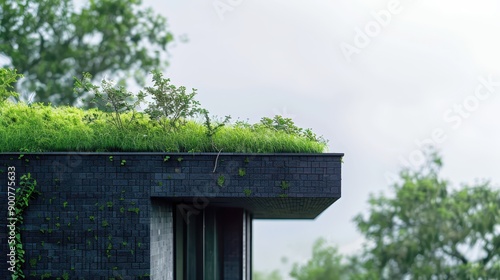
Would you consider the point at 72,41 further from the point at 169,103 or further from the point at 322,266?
the point at 169,103

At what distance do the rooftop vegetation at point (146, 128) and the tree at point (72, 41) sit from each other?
12.8m

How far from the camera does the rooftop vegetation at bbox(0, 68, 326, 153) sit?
807 cm

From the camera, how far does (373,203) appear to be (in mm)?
26125

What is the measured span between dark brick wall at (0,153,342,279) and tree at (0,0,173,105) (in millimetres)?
14219

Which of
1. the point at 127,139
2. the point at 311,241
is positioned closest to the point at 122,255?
the point at 127,139

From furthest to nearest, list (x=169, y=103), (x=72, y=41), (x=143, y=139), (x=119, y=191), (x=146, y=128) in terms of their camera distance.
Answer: (x=72, y=41) < (x=169, y=103) < (x=146, y=128) < (x=143, y=139) < (x=119, y=191)

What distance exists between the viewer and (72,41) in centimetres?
2261

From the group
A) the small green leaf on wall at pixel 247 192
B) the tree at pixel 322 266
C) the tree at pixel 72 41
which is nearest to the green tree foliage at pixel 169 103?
the small green leaf on wall at pixel 247 192

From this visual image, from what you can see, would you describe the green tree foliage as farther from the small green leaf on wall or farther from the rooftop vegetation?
the small green leaf on wall

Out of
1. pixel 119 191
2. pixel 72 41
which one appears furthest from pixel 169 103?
pixel 72 41

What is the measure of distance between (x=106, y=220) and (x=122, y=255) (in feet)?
1.33

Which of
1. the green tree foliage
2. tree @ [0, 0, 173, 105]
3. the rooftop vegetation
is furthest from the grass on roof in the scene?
tree @ [0, 0, 173, 105]

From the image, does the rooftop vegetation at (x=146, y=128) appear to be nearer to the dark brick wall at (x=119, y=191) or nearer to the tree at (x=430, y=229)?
the dark brick wall at (x=119, y=191)

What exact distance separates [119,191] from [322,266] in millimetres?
20460
